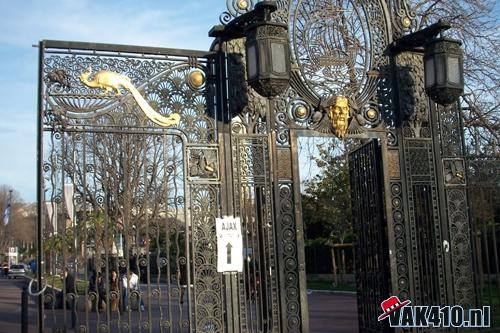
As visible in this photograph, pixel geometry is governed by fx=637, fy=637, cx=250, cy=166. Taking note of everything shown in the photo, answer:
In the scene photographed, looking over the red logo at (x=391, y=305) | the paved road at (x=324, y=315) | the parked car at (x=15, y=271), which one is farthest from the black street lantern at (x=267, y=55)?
the parked car at (x=15, y=271)

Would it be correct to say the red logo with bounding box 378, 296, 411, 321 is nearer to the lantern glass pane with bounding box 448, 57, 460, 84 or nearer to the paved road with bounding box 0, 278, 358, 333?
the lantern glass pane with bounding box 448, 57, 460, 84

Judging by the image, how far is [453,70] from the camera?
872cm

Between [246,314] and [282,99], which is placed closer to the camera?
[246,314]

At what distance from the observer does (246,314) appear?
796 centimetres

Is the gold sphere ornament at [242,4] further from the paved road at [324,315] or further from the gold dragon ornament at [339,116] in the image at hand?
the paved road at [324,315]

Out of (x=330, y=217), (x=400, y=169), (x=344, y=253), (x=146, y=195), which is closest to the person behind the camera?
(x=146, y=195)

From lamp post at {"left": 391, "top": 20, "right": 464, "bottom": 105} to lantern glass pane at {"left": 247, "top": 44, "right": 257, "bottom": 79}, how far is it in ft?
8.34

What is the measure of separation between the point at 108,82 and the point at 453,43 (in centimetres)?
468

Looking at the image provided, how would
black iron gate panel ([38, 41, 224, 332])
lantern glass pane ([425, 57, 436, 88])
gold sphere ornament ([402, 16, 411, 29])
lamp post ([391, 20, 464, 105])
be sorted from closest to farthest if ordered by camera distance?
1. black iron gate panel ([38, 41, 224, 332])
2. lamp post ([391, 20, 464, 105])
3. lantern glass pane ([425, 57, 436, 88])
4. gold sphere ornament ([402, 16, 411, 29])

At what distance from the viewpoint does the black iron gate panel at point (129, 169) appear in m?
7.42

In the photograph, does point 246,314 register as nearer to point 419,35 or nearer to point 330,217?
point 419,35

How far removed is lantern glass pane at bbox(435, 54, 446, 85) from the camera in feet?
28.3

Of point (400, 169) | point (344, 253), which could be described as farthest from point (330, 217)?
point (400, 169)

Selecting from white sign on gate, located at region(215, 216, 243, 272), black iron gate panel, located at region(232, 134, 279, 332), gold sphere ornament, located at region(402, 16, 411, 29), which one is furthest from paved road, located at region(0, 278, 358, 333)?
gold sphere ornament, located at region(402, 16, 411, 29)
